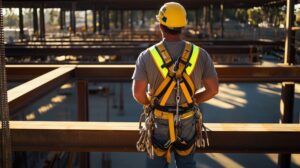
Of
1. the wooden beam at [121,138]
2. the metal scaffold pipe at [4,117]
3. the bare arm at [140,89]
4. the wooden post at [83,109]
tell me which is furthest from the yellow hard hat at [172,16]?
the wooden post at [83,109]

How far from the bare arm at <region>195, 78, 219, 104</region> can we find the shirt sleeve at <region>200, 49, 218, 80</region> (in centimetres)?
5

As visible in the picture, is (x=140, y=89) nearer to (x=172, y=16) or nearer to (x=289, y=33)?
(x=172, y=16)

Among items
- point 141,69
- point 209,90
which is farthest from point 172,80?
point 209,90

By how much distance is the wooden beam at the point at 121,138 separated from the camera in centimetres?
388

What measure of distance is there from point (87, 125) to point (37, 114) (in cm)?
1735

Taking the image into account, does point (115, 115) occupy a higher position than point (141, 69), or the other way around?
point (141, 69)

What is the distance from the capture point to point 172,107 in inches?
140

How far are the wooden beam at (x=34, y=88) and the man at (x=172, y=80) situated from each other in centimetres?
265

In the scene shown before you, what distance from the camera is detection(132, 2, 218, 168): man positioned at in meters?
3.46

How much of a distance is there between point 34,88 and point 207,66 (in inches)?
146

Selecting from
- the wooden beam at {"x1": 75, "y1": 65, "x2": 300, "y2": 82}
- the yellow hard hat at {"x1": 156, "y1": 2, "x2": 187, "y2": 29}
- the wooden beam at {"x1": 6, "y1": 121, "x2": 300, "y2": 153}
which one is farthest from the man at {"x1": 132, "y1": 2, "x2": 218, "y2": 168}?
the wooden beam at {"x1": 75, "y1": 65, "x2": 300, "y2": 82}

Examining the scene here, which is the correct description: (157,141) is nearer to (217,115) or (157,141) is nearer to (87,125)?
(87,125)

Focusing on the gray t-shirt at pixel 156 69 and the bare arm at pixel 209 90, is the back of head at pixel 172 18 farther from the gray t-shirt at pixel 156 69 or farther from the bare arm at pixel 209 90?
the bare arm at pixel 209 90

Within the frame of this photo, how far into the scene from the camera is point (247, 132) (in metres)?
3.88
